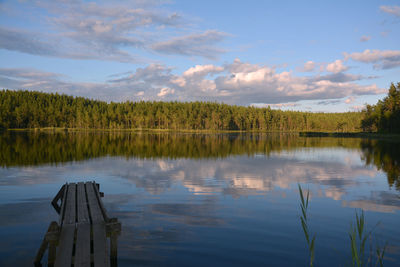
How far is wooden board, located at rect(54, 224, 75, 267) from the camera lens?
22.3ft

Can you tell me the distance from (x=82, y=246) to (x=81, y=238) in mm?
354

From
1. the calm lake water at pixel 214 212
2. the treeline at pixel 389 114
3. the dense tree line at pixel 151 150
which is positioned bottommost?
the calm lake water at pixel 214 212

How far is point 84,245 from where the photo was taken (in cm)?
740

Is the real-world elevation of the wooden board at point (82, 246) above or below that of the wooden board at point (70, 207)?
below

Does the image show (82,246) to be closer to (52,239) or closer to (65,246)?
(65,246)

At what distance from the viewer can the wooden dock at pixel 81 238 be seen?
702 centimetres

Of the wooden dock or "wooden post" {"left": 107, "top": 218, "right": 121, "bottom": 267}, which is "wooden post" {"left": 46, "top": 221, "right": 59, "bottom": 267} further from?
"wooden post" {"left": 107, "top": 218, "right": 121, "bottom": 267}

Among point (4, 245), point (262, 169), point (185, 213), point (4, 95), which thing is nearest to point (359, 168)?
point (262, 169)

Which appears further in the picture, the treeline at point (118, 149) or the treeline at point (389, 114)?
the treeline at point (389, 114)

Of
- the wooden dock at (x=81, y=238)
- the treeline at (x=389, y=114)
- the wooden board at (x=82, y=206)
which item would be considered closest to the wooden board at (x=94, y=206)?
the wooden dock at (x=81, y=238)

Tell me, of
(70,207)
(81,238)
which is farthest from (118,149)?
(81,238)

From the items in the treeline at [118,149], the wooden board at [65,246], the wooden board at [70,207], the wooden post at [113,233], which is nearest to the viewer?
the wooden board at [65,246]

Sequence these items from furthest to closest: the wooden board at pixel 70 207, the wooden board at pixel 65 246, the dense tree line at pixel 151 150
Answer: the dense tree line at pixel 151 150
the wooden board at pixel 70 207
the wooden board at pixel 65 246

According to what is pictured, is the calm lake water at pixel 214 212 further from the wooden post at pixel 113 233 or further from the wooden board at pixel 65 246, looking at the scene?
the wooden board at pixel 65 246
